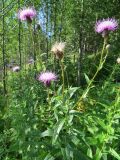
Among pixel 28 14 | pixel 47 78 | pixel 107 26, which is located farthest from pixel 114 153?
pixel 28 14

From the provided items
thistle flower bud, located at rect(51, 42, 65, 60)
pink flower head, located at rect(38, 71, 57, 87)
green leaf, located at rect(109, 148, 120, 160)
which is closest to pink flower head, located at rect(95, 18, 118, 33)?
pink flower head, located at rect(38, 71, 57, 87)

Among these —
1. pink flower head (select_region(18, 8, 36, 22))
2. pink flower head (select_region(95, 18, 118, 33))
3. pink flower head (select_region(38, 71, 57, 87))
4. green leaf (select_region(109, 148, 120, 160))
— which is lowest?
green leaf (select_region(109, 148, 120, 160))

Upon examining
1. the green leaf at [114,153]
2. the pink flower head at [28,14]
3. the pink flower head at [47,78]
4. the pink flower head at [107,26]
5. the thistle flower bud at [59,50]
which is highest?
the pink flower head at [28,14]

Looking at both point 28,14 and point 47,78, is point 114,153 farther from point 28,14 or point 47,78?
point 28,14

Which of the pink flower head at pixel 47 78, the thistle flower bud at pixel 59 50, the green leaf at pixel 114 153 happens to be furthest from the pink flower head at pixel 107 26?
the green leaf at pixel 114 153

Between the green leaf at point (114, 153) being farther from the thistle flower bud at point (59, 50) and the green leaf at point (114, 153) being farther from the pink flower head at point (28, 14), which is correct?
the pink flower head at point (28, 14)

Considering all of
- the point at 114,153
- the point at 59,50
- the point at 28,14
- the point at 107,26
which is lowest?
the point at 114,153

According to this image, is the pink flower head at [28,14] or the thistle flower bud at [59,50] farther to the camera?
the pink flower head at [28,14]

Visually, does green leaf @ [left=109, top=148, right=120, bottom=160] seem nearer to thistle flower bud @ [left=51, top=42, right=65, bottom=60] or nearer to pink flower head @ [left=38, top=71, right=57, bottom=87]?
pink flower head @ [left=38, top=71, right=57, bottom=87]

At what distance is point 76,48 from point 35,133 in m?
12.5

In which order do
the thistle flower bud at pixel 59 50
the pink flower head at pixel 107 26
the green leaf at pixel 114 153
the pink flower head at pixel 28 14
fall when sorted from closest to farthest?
the thistle flower bud at pixel 59 50 → the green leaf at pixel 114 153 → the pink flower head at pixel 107 26 → the pink flower head at pixel 28 14

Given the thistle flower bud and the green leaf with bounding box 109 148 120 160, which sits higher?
the thistle flower bud

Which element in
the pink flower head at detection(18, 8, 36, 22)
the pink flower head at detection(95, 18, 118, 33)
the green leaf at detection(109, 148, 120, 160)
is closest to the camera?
the green leaf at detection(109, 148, 120, 160)

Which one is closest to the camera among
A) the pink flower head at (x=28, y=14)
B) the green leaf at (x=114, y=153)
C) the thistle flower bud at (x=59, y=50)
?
Answer: the thistle flower bud at (x=59, y=50)
